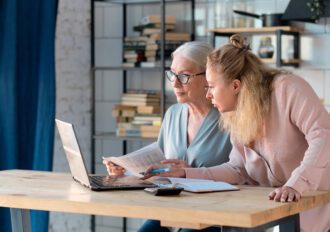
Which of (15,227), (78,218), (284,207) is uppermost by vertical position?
(284,207)

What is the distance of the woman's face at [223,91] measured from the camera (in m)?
3.19

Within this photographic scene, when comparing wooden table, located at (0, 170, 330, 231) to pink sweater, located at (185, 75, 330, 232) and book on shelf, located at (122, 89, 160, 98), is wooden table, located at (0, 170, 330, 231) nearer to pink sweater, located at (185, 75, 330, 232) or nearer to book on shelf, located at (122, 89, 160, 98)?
pink sweater, located at (185, 75, 330, 232)

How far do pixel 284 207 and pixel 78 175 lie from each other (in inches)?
38.5

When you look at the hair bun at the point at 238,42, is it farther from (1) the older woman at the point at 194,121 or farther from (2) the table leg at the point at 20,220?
(2) the table leg at the point at 20,220

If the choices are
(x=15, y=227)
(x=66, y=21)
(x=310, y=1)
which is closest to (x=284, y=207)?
(x=15, y=227)

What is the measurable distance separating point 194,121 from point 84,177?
766mm

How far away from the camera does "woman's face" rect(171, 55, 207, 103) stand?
371 centimetres

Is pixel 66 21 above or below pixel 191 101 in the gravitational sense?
above

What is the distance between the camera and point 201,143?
369 centimetres

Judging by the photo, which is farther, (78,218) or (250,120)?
(78,218)

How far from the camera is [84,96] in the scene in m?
5.88

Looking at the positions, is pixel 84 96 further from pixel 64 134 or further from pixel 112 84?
pixel 64 134

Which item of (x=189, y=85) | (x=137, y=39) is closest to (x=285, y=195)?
(x=189, y=85)

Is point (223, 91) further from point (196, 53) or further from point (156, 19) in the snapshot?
point (156, 19)
